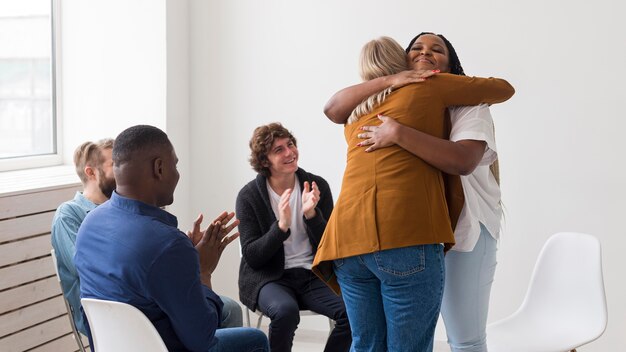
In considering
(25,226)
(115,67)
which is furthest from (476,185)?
(115,67)

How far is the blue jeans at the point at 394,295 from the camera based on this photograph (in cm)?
212

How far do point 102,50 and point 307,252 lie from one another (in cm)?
169

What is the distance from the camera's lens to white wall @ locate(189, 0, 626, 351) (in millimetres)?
3959

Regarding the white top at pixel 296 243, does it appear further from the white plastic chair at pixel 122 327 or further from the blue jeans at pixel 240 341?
the white plastic chair at pixel 122 327

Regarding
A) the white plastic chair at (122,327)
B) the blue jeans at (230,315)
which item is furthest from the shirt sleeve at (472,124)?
the blue jeans at (230,315)

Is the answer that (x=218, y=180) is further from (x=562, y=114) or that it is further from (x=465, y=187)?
(x=465, y=187)

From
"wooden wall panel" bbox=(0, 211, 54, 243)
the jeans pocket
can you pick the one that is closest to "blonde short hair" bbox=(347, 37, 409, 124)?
the jeans pocket

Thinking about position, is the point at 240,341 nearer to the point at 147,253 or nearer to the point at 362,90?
the point at 147,253

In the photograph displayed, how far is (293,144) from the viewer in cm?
350

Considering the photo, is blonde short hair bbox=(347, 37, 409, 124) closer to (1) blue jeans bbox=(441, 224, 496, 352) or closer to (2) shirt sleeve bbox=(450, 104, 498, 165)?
(2) shirt sleeve bbox=(450, 104, 498, 165)

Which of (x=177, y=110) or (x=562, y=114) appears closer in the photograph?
(x=562, y=114)

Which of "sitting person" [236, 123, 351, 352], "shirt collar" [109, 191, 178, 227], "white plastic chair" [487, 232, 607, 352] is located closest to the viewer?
"shirt collar" [109, 191, 178, 227]

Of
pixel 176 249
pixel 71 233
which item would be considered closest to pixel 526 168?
pixel 71 233

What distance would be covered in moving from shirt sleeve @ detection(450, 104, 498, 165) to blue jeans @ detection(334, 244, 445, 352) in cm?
32
